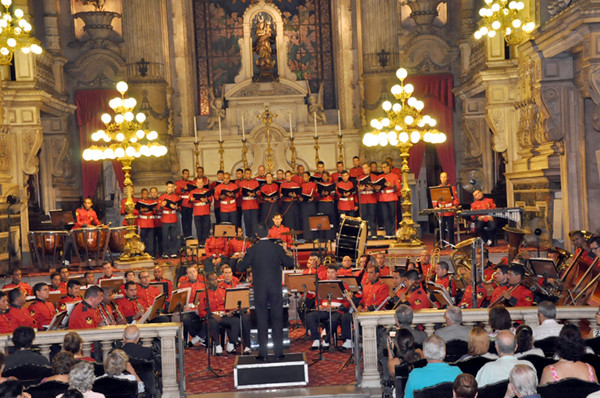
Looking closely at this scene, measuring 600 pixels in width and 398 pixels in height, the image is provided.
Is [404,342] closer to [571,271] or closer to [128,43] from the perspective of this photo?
[571,271]

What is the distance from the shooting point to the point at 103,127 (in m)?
23.6

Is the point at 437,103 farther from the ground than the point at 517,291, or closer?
farther from the ground

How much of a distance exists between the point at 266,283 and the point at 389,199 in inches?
356

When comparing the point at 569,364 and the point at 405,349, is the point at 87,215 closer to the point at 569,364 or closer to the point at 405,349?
the point at 405,349

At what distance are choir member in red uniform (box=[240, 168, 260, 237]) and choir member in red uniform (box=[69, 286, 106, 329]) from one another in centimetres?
906

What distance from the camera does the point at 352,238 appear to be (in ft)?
55.4

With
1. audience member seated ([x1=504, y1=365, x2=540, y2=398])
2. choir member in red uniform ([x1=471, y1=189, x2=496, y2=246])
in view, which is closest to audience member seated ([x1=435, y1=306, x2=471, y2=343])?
audience member seated ([x1=504, y1=365, x2=540, y2=398])

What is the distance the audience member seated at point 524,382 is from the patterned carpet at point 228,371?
15.6 ft

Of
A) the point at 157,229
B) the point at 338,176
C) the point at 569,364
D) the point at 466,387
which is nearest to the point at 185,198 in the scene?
the point at 157,229

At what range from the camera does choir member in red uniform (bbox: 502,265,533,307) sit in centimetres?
1068

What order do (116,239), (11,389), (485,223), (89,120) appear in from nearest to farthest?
(11,389) < (485,223) < (116,239) < (89,120)

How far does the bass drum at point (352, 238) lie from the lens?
16766 millimetres

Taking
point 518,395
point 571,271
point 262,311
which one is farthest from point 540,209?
point 518,395

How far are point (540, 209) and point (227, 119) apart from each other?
37.5 feet
